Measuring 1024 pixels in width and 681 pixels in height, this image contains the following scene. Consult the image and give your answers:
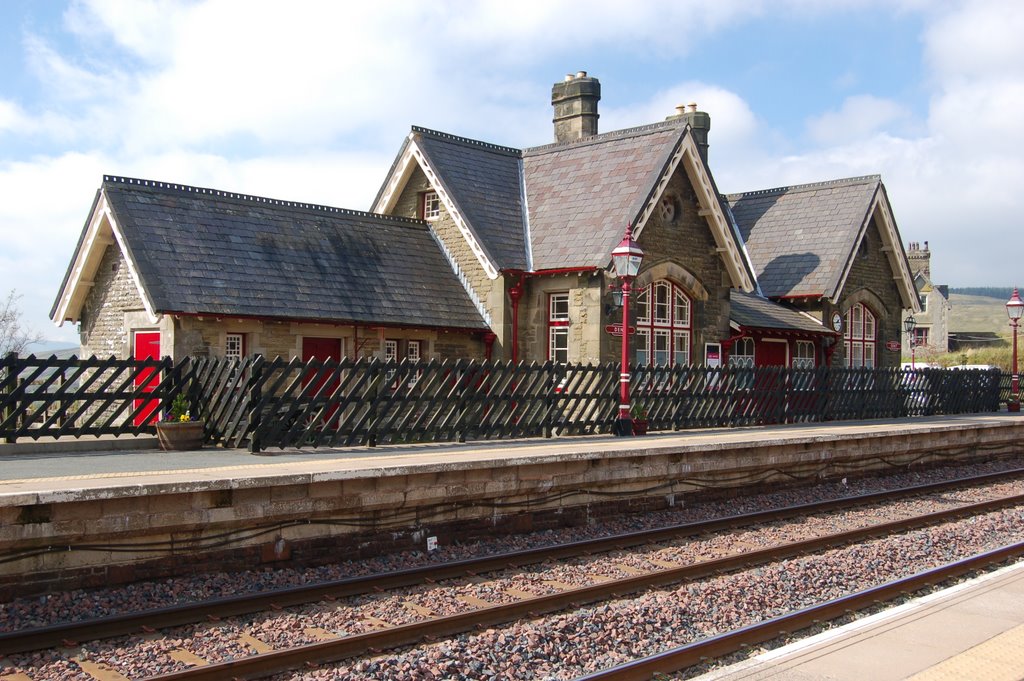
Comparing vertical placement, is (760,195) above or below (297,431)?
above

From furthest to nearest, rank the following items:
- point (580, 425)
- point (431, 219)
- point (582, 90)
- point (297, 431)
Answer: point (582, 90), point (431, 219), point (580, 425), point (297, 431)

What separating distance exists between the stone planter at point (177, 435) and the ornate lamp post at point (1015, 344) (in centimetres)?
2302

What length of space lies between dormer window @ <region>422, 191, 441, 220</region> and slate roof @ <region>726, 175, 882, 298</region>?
1068cm

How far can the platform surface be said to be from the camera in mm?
9430

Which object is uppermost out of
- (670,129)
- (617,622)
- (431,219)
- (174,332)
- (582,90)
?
(582,90)

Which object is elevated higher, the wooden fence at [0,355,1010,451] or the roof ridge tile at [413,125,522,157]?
the roof ridge tile at [413,125,522,157]

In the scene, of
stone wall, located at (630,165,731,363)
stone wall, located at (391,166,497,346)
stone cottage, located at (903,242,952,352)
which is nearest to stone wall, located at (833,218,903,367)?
stone wall, located at (630,165,731,363)

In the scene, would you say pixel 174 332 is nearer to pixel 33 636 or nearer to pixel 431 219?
pixel 431 219

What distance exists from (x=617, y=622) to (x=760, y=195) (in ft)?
89.5

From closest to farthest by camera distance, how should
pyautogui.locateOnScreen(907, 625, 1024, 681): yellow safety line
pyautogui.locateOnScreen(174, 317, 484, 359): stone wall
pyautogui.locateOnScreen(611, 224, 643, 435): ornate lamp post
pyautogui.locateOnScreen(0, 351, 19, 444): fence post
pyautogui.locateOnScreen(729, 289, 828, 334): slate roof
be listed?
pyautogui.locateOnScreen(907, 625, 1024, 681): yellow safety line < pyautogui.locateOnScreen(0, 351, 19, 444): fence post < pyautogui.locateOnScreen(611, 224, 643, 435): ornate lamp post < pyautogui.locateOnScreen(174, 317, 484, 359): stone wall < pyautogui.locateOnScreen(729, 289, 828, 334): slate roof

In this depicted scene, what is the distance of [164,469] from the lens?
10.7 m

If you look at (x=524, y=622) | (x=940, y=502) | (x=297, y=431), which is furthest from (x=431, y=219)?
(x=524, y=622)

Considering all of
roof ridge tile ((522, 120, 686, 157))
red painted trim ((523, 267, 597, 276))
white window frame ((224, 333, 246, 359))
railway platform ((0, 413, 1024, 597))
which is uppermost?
roof ridge tile ((522, 120, 686, 157))

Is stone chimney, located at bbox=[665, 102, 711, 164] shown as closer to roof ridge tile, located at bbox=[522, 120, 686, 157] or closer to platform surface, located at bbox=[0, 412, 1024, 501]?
roof ridge tile, located at bbox=[522, 120, 686, 157]
